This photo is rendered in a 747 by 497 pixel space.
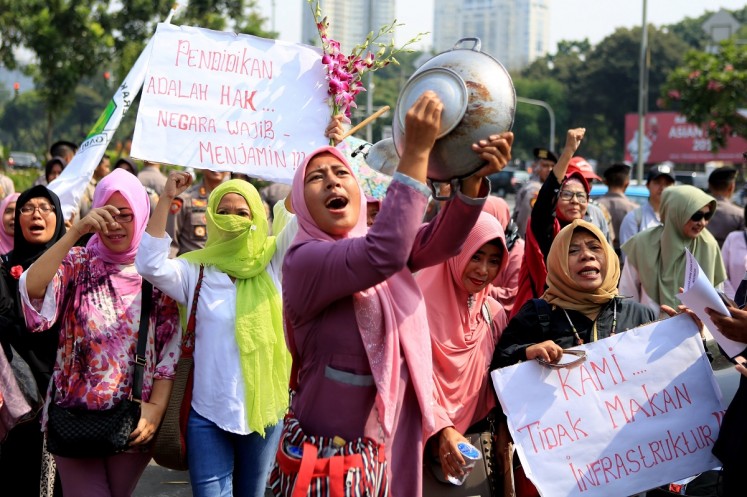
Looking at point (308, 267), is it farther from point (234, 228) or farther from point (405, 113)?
point (234, 228)

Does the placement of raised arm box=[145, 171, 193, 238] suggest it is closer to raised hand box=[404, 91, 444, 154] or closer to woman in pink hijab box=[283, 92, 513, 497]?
woman in pink hijab box=[283, 92, 513, 497]

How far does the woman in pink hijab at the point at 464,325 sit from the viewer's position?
3.94 m

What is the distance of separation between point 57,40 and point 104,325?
22244mm

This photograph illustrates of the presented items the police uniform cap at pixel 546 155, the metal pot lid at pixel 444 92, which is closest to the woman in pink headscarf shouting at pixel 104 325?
the metal pot lid at pixel 444 92

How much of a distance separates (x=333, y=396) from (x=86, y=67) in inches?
966

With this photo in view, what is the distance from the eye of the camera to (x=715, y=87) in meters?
24.5

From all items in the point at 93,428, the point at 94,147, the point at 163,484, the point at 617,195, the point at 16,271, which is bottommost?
the point at 163,484

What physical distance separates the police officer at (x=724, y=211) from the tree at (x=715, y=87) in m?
16.6

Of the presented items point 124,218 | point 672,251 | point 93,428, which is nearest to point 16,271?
point 124,218

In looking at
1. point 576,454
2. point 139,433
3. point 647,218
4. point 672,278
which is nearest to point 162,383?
point 139,433

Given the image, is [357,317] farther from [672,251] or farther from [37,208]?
[672,251]

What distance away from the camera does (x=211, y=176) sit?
25.7ft

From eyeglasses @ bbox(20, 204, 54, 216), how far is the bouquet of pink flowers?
58.9 inches

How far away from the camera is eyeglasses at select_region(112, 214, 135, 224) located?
13.9 ft
